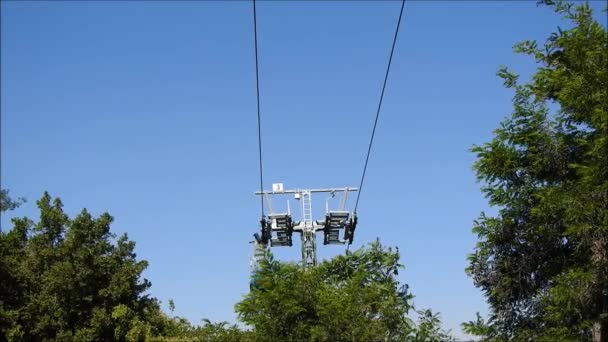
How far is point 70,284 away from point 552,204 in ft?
54.6

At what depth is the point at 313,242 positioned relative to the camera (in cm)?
2353

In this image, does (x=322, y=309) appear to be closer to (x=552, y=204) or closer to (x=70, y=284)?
(x=552, y=204)

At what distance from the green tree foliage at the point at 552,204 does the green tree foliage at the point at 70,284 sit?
13.5 m

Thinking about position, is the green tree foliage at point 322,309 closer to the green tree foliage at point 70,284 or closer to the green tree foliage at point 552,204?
the green tree foliage at point 552,204

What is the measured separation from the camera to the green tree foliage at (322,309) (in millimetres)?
11930

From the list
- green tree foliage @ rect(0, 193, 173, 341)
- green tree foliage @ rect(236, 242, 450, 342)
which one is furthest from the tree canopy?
green tree foliage @ rect(236, 242, 450, 342)

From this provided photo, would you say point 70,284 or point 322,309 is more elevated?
point 70,284

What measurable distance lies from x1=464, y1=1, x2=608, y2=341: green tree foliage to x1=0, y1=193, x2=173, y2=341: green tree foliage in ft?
44.1

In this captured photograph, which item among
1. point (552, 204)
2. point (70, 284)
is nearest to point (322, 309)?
point (552, 204)

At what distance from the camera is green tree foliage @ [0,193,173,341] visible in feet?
73.6

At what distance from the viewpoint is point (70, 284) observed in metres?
22.6

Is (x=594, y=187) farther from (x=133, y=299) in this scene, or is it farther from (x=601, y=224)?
(x=133, y=299)

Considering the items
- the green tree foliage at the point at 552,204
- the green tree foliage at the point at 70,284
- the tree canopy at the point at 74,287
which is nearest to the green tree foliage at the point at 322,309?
the green tree foliage at the point at 552,204

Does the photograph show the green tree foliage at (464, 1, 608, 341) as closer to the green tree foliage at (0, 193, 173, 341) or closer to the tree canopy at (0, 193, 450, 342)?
the tree canopy at (0, 193, 450, 342)
